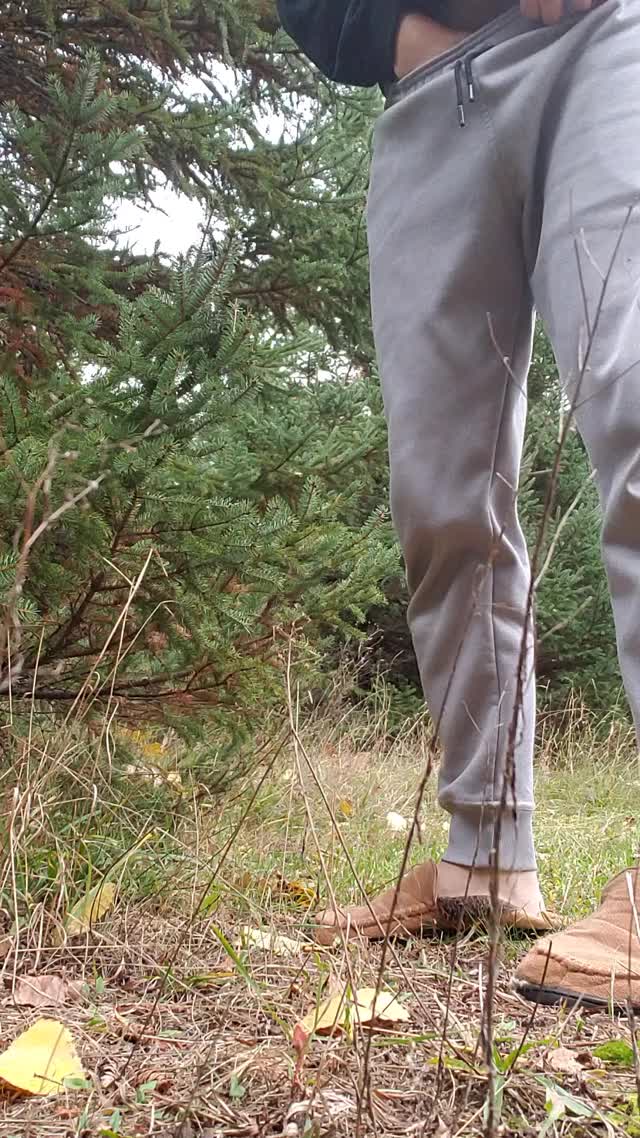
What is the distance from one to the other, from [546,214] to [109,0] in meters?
1.65

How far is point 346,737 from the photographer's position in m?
4.35

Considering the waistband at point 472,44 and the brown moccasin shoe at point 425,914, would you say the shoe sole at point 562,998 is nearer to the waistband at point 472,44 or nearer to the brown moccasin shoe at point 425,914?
the brown moccasin shoe at point 425,914

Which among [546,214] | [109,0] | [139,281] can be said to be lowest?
[546,214]

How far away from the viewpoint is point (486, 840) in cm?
163

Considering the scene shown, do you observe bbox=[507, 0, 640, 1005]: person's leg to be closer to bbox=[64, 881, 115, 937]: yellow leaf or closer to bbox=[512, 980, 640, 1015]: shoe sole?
bbox=[512, 980, 640, 1015]: shoe sole

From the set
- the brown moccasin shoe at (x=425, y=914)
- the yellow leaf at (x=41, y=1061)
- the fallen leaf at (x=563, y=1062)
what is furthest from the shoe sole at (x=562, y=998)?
the yellow leaf at (x=41, y=1061)

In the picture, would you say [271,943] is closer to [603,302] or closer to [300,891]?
[300,891]

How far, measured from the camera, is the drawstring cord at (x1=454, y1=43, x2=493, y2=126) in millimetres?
1492

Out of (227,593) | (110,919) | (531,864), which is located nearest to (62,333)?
(227,593)

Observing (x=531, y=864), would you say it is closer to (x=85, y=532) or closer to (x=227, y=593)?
(x=227, y=593)

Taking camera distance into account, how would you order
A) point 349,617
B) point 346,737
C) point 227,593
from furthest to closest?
point 349,617 < point 346,737 < point 227,593

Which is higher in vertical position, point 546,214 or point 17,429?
point 546,214

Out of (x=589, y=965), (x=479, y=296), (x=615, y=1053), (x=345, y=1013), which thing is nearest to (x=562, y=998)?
(x=589, y=965)

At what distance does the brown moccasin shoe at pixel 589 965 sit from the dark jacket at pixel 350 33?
143cm
